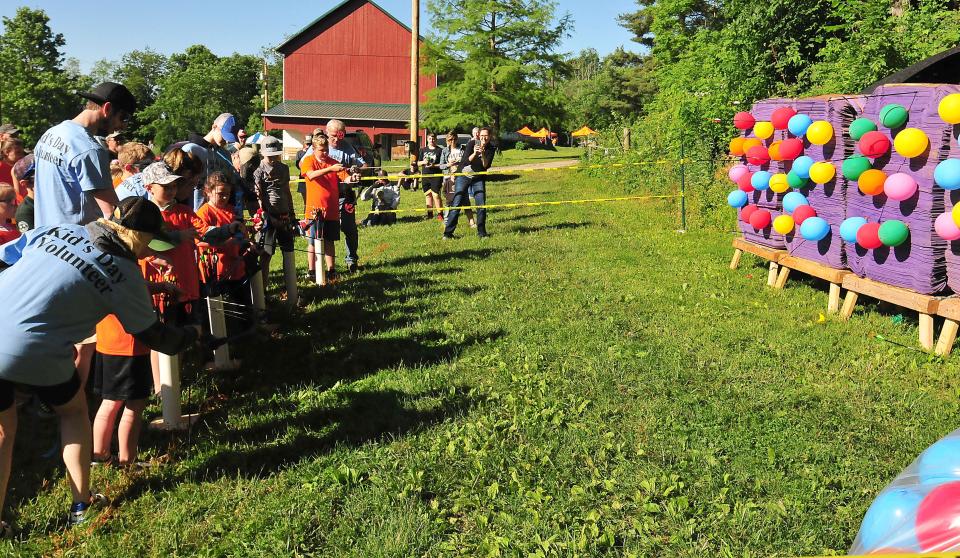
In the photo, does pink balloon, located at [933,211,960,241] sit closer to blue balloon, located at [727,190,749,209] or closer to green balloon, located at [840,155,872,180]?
green balloon, located at [840,155,872,180]

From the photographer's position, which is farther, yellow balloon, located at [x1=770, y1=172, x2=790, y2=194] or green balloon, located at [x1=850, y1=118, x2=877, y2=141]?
yellow balloon, located at [x1=770, y1=172, x2=790, y2=194]

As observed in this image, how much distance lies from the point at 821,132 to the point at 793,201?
904 mm

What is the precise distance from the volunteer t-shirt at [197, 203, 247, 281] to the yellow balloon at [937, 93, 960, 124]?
17.4 feet

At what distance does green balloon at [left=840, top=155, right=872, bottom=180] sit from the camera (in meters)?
6.39

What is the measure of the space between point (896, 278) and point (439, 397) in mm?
4095

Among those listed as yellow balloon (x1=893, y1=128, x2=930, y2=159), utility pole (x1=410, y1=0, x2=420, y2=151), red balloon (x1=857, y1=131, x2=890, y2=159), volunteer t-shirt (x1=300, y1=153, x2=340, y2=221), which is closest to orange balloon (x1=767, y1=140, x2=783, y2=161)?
red balloon (x1=857, y1=131, x2=890, y2=159)

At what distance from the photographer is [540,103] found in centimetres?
3494

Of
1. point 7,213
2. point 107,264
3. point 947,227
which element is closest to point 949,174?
point 947,227

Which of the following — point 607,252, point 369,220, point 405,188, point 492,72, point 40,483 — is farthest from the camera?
point 492,72

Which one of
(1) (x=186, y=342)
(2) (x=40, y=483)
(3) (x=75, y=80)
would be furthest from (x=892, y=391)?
(3) (x=75, y=80)

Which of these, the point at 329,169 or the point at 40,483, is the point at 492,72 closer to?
the point at 329,169

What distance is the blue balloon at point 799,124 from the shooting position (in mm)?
7254

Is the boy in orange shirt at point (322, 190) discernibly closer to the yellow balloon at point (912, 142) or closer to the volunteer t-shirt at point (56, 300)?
the volunteer t-shirt at point (56, 300)

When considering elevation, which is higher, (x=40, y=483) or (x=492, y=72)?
(x=492, y=72)
